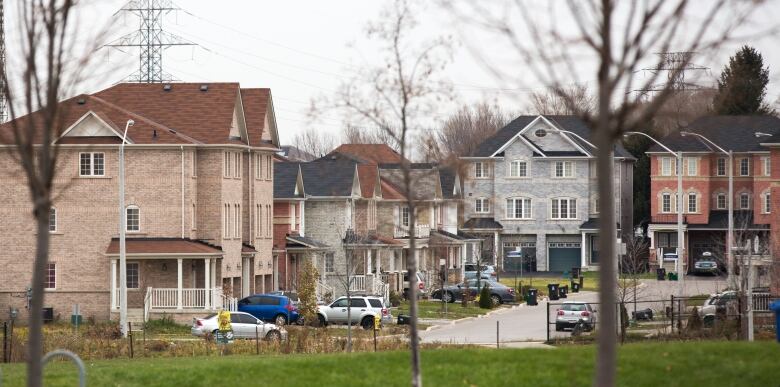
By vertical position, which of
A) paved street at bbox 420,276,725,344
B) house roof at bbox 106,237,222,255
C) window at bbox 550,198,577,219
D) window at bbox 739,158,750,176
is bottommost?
paved street at bbox 420,276,725,344

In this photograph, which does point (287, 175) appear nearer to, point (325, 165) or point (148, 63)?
point (325, 165)

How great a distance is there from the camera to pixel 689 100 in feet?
46.2

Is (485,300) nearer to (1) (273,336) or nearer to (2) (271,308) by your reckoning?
(2) (271,308)

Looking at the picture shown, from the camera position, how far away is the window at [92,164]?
A: 5391 cm

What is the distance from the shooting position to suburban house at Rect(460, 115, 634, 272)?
9706 centimetres

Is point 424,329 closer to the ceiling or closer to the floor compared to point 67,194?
closer to the floor

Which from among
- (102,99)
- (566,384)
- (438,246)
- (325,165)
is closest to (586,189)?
(438,246)

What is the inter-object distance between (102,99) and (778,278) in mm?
28378

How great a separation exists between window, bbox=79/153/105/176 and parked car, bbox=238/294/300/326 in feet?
25.4

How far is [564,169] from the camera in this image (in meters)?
97.6

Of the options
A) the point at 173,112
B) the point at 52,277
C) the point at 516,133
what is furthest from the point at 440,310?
the point at 516,133

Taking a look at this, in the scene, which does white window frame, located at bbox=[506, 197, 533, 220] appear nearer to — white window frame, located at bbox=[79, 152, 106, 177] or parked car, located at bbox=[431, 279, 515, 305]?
parked car, located at bbox=[431, 279, 515, 305]

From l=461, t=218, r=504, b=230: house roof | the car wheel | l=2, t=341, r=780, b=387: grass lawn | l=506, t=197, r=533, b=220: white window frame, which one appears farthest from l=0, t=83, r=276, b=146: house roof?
l=506, t=197, r=533, b=220: white window frame

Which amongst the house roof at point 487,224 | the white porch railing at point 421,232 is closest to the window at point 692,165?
the house roof at point 487,224
